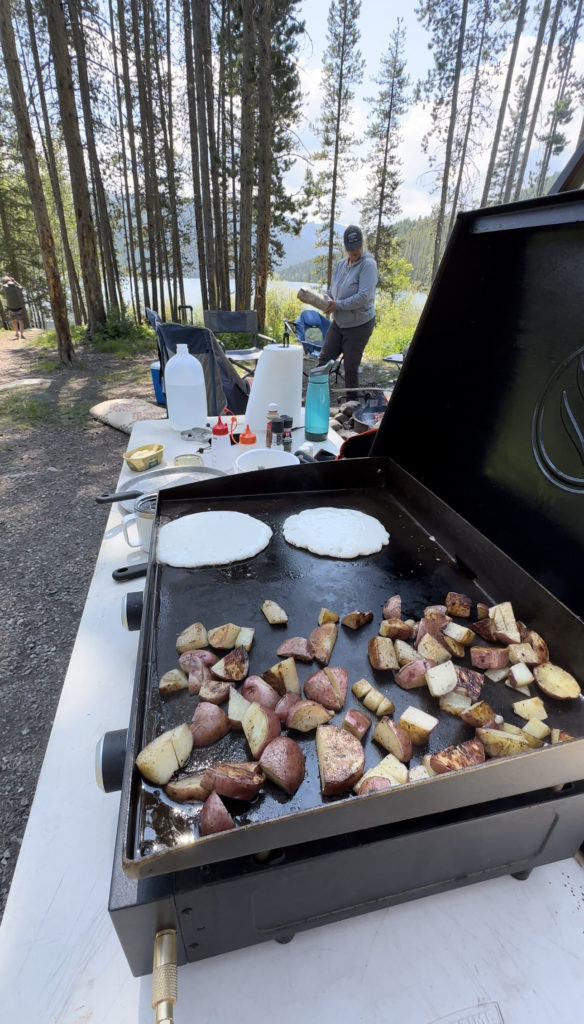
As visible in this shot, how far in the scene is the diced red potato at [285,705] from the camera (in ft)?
2.60

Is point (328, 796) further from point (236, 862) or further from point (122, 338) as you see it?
point (122, 338)

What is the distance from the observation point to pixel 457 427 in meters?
1.40

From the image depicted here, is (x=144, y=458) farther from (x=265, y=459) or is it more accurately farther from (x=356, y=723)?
(x=356, y=723)

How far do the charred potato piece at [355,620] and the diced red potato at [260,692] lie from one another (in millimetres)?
246

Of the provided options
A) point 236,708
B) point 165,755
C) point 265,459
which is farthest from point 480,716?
point 265,459

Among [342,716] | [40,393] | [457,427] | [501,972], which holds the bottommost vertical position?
[40,393]

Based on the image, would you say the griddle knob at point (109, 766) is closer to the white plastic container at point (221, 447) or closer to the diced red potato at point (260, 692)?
the diced red potato at point (260, 692)

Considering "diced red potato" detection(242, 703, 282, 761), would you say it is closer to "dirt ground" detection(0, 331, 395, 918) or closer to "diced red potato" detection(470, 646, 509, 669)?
"diced red potato" detection(470, 646, 509, 669)

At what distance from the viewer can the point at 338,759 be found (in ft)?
2.27

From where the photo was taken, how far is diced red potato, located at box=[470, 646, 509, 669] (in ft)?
2.99

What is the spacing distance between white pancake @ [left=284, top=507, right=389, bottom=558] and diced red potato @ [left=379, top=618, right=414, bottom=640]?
31 centimetres

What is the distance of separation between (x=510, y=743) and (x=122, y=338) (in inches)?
499

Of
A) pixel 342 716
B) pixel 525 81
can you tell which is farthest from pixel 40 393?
pixel 525 81

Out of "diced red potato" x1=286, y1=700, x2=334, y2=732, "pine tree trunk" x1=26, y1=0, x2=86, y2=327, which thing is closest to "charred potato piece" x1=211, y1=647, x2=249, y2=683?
"diced red potato" x1=286, y1=700, x2=334, y2=732
